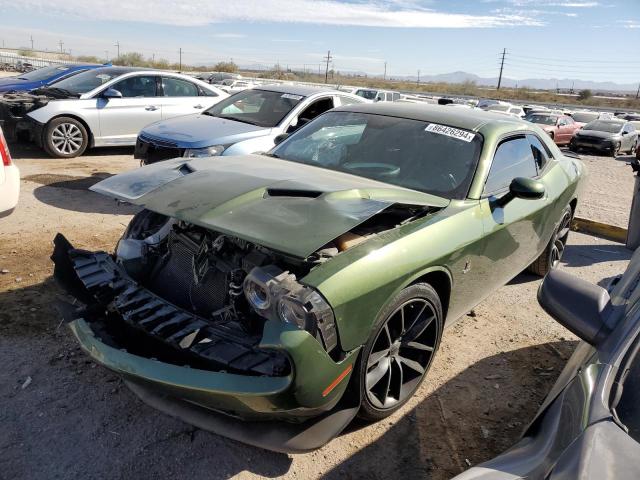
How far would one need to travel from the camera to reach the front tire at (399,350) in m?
2.60

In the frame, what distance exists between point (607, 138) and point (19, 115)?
18.5m

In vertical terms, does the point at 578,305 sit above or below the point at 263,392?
above

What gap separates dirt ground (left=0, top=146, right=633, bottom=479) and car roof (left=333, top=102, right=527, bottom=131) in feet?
5.29

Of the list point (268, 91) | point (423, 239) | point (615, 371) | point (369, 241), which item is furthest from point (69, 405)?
point (268, 91)

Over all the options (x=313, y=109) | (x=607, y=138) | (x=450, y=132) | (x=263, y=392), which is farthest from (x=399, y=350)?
(x=607, y=138)

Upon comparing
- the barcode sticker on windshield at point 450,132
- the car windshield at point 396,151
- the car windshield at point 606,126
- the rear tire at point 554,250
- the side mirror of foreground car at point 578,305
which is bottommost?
the rear tire at point 554,250

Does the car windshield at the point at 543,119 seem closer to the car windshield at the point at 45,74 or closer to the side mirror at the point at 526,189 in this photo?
the car windshield at the point at 45,74

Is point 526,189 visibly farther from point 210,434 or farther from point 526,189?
point 210,434

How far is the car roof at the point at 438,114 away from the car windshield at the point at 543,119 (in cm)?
1736

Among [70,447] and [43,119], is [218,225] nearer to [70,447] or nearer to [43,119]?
[70,447]

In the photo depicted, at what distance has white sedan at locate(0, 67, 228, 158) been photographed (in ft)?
28.4

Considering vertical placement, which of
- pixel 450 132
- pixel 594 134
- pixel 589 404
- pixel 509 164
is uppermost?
pixel 450 132

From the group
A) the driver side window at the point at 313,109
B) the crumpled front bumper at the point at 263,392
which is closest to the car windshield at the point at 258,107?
the driver side window at the point at 313,109

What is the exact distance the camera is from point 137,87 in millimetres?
9648
